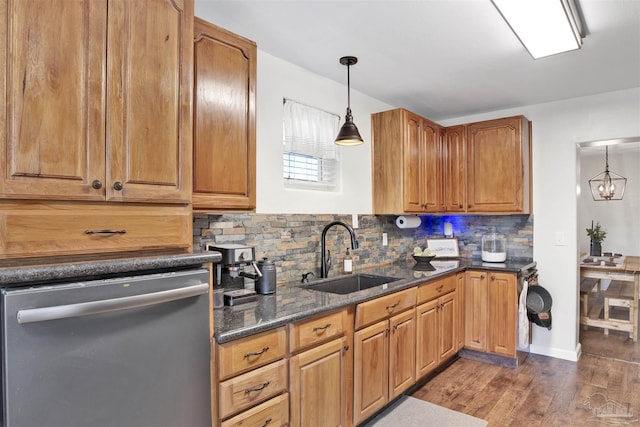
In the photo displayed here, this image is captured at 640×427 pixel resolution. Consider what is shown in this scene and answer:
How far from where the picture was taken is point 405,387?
8.96 ft

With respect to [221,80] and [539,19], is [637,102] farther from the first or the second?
[221,80]

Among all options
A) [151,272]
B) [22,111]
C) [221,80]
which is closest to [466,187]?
[221,80]

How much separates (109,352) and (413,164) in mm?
2938

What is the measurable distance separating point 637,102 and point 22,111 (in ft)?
14.2

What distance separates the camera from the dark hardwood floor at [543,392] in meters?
2.60

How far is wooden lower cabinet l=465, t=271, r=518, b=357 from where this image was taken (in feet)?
11.0

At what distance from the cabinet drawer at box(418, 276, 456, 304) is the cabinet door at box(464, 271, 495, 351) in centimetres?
24

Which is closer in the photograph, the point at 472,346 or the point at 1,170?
the point at 1,170

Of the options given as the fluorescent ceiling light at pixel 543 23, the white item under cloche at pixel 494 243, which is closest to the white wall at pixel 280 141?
the fluorescent ceiling light at pixel 543 23

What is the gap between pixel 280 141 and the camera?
108 inches

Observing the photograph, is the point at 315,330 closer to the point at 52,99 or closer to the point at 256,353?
the point at 256,353

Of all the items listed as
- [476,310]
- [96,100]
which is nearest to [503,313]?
[476,310]

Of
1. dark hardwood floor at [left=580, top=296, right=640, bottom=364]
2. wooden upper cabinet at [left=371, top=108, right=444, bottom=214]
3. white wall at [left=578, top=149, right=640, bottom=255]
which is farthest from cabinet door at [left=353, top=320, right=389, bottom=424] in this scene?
white wall at [left=578, top=149, right=640, bottom=255]

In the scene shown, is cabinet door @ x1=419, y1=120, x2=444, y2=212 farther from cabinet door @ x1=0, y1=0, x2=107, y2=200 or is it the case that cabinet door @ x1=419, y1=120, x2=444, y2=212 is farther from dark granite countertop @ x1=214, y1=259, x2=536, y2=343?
cabinet door @ x1=0, y1=0, x2=107, y2=200
